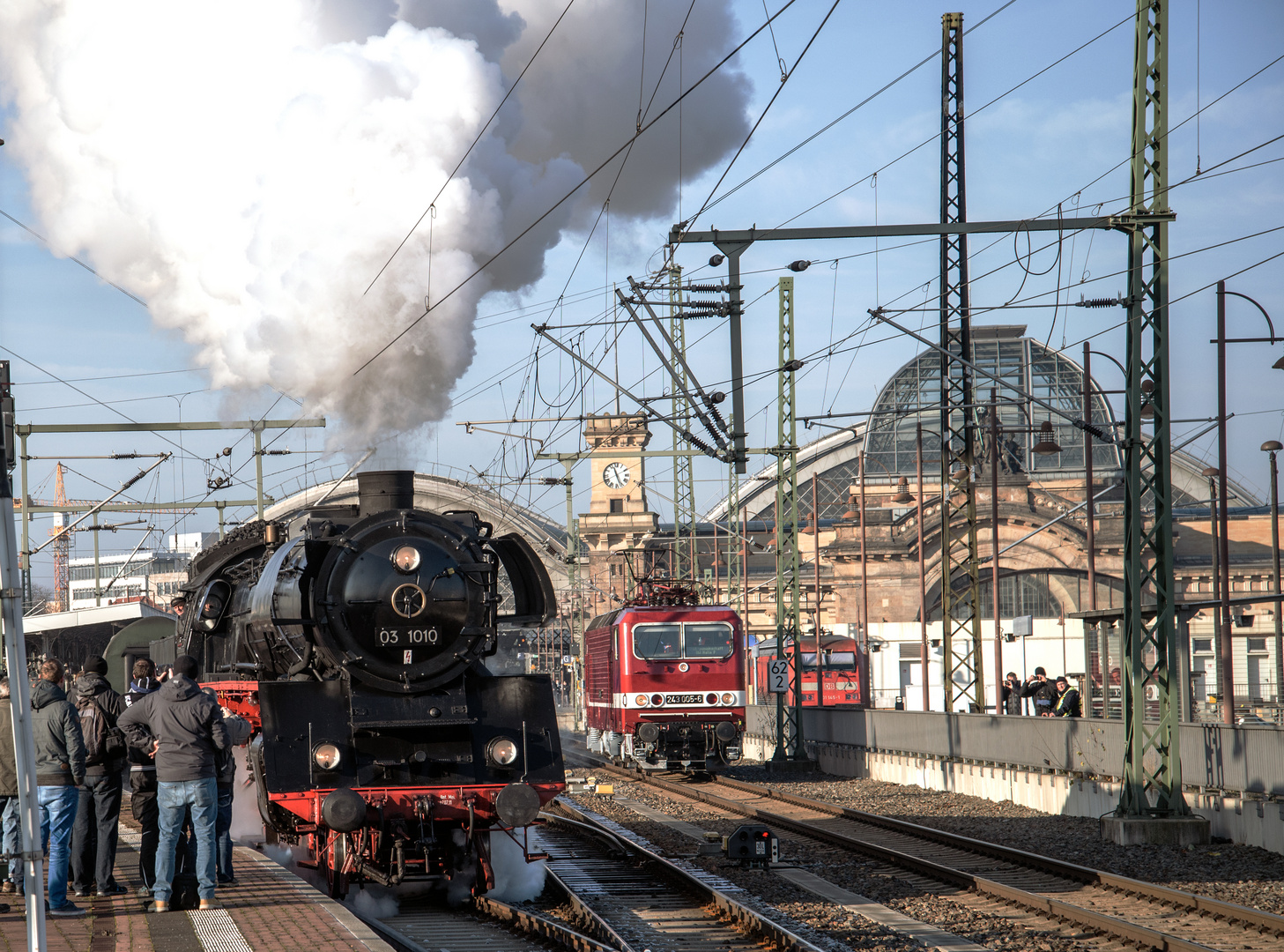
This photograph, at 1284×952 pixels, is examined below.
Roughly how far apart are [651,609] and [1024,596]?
4350cm

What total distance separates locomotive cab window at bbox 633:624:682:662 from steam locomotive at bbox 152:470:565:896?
13857mm

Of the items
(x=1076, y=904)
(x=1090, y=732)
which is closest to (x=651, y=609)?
(x=1090, y=732)

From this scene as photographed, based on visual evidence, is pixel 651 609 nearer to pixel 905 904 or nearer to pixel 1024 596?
pixel 905 904

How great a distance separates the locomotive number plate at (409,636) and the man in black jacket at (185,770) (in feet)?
6.45

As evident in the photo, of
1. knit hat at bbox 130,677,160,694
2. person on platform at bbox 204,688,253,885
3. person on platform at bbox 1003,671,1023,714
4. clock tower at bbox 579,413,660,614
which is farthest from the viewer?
clock tower at bbox 579,413,660,614

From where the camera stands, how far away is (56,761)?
989 centimetres

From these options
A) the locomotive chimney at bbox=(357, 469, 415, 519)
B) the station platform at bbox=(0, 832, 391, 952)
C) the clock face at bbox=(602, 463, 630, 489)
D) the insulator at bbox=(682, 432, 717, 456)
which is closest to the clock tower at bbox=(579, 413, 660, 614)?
the clock face at bbox=(602, 463, 630, 489)

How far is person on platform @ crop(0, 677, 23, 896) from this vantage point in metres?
9.52

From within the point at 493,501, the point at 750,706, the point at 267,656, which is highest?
the point at 493,501

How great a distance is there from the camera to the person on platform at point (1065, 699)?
2425cm


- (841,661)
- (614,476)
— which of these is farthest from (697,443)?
(614,476)

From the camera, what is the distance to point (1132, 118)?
1656 cm

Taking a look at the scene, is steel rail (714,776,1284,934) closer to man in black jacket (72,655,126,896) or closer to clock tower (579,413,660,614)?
man in black jacket (72,655,126,896)

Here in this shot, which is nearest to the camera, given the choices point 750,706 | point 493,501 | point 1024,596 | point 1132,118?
point 1132,118
